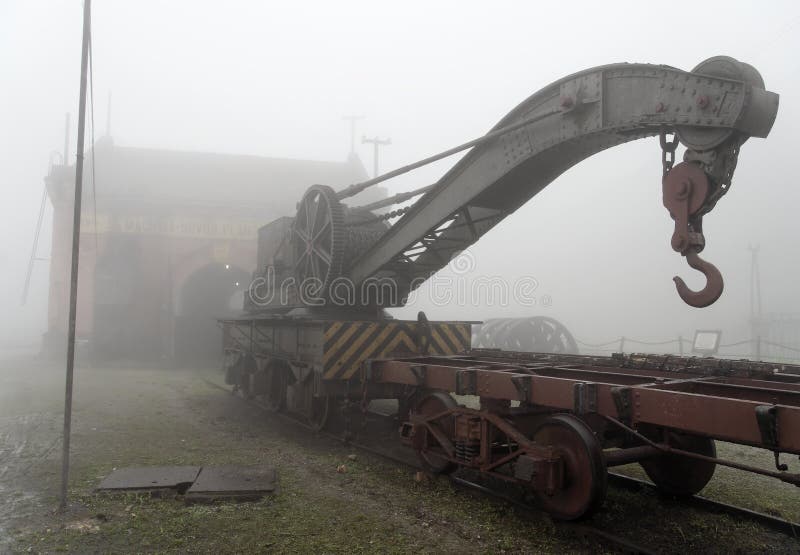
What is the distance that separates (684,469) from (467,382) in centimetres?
198

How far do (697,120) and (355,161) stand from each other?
26.8m

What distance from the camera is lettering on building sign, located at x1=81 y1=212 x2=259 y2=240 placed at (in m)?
21.2

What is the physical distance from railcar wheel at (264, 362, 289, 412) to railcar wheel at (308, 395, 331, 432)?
3.98 ft

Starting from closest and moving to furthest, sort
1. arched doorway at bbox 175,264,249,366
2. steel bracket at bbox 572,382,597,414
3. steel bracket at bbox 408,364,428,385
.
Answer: steel bracket at bbox 572,382,597,414 < steel bracket at bbox 408,364,428,385 < arched doorway at bbox 175,264,249,366

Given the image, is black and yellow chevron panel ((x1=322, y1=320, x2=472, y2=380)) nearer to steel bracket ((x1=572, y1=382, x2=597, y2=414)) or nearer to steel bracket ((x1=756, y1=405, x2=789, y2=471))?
steel bracket ((x1=572, y1=382, x2=597, y2=414))

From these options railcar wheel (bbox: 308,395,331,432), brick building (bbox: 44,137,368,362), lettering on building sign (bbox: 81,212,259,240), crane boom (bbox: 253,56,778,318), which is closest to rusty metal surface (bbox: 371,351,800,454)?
crane boom (bbox: 253,56,778,318)

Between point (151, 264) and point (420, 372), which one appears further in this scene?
point (151, 264)

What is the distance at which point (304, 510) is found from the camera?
4699mm

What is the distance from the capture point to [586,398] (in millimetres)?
3963

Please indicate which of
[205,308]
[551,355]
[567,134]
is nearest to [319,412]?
[551,355]

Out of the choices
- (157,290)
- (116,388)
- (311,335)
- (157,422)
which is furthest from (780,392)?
(157,290)

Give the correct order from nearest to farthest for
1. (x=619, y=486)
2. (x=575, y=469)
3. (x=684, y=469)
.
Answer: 1. (x=575, y=469)
2. (x=684, y=469)
3. (x=619, y=486)

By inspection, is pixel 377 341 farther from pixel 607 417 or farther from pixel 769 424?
pixel 769 424

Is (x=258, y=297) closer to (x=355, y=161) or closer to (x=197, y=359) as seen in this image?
(x=197, y=359)
